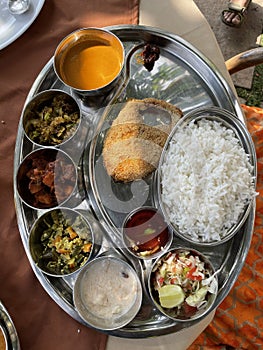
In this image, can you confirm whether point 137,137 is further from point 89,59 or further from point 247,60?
point 247,60

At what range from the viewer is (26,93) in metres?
1.44

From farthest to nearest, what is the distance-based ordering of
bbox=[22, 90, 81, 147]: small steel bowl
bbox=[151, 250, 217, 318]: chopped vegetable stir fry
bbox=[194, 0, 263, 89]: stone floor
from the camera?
bbox=[194, 0, 263, 89]: stone floor, bbox=[22, 90, 81, 147]: small steel bowl, bbox=[151, 250, 217, 318]: chopped vegetable stir fry

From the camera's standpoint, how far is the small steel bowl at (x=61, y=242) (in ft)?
4.14

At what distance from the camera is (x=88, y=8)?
1.48 meters

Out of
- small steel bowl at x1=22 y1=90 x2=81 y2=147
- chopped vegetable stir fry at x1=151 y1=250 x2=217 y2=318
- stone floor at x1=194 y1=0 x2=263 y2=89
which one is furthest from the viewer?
stone floor at x1=194 y1=0 x2=263 y2=89

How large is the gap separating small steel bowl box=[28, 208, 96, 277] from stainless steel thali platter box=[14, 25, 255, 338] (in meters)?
0.05

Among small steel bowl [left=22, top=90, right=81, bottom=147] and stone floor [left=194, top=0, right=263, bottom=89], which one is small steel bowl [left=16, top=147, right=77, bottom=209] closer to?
small steel bowl [left=22, top=90, right=81, bottom=147]

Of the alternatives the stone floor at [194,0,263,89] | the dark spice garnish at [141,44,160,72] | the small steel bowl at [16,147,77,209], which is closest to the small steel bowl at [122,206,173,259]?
the small steel bowl at [16,147,77,209]

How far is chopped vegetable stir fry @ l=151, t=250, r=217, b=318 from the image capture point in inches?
47.5

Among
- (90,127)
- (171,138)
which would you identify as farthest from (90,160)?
(171,138)

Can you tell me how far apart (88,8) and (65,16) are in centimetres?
8

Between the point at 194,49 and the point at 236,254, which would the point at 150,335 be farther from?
the point at 194,49

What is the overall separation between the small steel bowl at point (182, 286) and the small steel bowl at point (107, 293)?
0.17ft

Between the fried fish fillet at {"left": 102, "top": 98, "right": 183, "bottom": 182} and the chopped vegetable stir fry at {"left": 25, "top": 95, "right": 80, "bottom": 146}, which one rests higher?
the chopped vegetable stir fry at {"left": 25, "top": 95, "right": 80, "bottom": 146}
